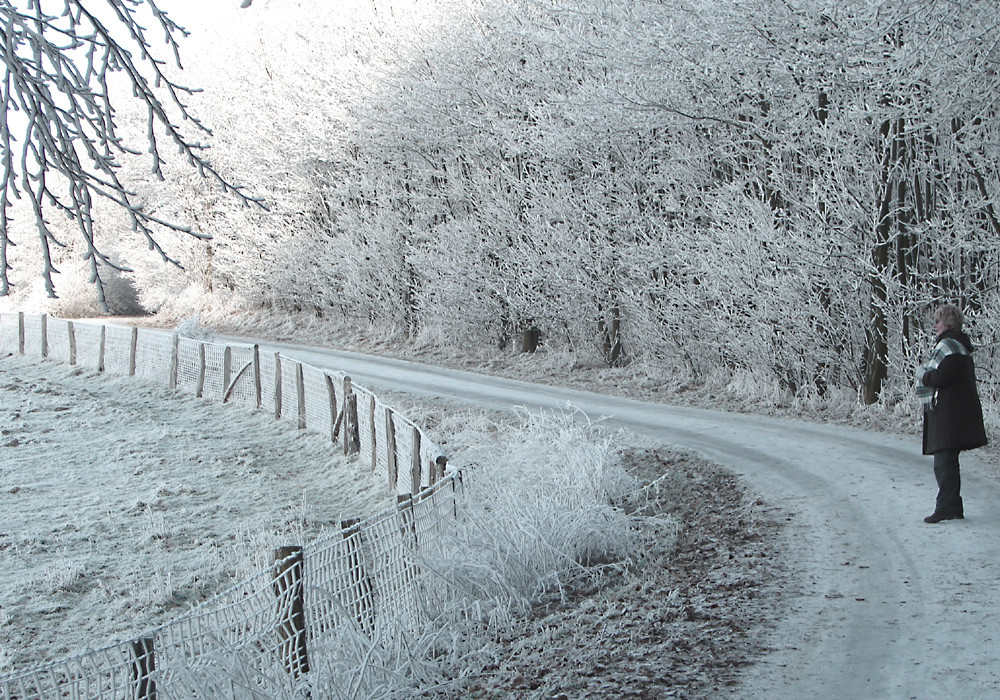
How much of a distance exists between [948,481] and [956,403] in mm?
709

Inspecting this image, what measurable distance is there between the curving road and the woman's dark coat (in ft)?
2.55

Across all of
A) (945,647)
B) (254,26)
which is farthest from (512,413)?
(254,26)

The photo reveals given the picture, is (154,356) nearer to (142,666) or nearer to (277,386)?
(277,386)

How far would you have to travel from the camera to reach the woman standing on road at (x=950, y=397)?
22.5ft

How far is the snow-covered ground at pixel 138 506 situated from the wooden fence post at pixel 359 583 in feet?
10.3

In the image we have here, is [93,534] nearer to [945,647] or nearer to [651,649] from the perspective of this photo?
[651,649]

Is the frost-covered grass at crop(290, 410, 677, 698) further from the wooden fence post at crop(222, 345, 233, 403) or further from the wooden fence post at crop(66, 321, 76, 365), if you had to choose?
the wooden fence post at crop(66, 321, 76, 365)

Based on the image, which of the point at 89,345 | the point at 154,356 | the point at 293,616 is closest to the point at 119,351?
the point at 89,345

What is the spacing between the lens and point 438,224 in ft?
83.8

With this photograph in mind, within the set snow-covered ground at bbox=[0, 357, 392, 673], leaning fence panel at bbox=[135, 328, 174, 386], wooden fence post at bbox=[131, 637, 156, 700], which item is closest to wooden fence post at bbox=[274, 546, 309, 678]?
A: wooden fence post at bbox=[131, 637, 156, 700]

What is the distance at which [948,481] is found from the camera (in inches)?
283

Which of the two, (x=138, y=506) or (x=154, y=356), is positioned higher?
(x=154, y=356)

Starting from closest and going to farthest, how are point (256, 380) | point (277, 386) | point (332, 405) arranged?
point (332, 405) → point (277, 386) → point (256, 380)

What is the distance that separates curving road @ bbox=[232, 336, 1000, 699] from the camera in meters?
4.77
